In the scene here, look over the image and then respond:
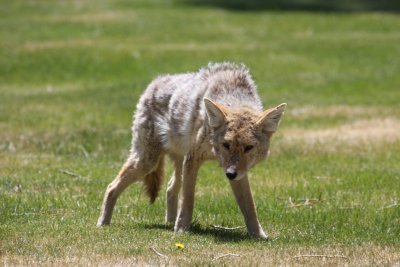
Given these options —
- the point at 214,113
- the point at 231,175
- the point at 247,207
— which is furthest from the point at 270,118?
the point at 247,207

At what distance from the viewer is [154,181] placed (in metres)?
10.4

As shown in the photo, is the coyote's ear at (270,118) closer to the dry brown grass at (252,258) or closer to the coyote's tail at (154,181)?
the dry brown grass at (252,258)

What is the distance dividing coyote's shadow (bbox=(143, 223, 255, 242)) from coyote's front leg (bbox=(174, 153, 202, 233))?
0.13m

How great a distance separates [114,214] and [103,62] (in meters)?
14.1

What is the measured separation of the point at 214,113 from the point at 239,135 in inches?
12.4

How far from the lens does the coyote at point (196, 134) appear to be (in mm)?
8852

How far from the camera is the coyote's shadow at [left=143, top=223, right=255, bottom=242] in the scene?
9202 millimetres

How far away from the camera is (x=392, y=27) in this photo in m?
30.4

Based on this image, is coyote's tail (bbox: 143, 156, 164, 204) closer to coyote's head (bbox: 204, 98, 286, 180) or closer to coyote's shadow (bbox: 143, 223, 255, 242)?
coyote's shadow (bbox: 143, 223, 255, 242)

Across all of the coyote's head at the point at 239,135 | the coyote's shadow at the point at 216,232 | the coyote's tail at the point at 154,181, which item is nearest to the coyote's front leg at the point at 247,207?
the coyote's shadow at the point at 216,232

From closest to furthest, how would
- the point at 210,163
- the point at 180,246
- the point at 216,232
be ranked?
the point at 180,246 < the point at 216,232 < the point at 210,163

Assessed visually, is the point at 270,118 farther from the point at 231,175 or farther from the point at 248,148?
the point at 231,175

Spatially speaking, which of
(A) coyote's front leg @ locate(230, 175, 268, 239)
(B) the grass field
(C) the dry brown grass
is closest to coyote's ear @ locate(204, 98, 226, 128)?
(A) coyote's front leg @ locate(230, 175, 268, 239)

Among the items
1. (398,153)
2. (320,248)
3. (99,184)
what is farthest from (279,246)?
(398,153)
